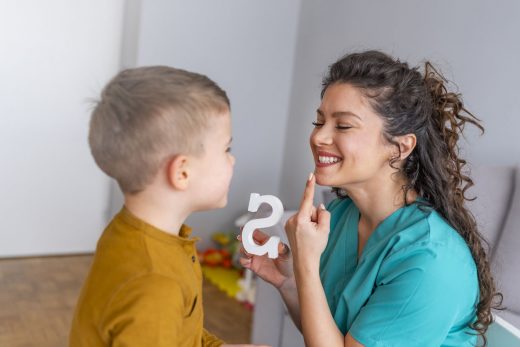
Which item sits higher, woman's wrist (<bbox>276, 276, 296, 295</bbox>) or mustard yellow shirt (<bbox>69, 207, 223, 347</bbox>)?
mustard yellow shirt (<bbox>69, 207, 223, 347</bbox>)

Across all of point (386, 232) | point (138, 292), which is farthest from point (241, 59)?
point (138, 292)

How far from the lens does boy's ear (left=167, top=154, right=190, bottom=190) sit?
93 cm

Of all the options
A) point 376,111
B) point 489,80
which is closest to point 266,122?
point 489,80

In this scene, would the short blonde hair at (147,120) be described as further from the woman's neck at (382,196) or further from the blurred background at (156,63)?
the blurred background at (156,63)

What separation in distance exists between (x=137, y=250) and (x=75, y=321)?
0.17 m

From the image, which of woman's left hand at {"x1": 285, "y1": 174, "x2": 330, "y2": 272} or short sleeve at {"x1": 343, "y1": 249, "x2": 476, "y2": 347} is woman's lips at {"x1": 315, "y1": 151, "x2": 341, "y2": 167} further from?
short sleeve at {"x1": 343, "y1": 249, "x2": 476, "y2": 347}

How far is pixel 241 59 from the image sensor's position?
11.6 ft

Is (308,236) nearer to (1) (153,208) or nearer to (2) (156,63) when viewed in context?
(1) (153,208)

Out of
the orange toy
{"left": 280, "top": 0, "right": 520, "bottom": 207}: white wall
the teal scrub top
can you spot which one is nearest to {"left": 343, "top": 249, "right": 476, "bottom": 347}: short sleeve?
the teal scrub top

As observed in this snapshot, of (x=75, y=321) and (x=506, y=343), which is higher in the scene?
(x=75, y=321)

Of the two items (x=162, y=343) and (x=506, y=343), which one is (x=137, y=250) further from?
(x=506, y=343)

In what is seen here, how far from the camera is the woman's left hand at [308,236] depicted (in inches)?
47.8

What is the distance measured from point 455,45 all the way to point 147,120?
1.95m

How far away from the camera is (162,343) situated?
0.86m
